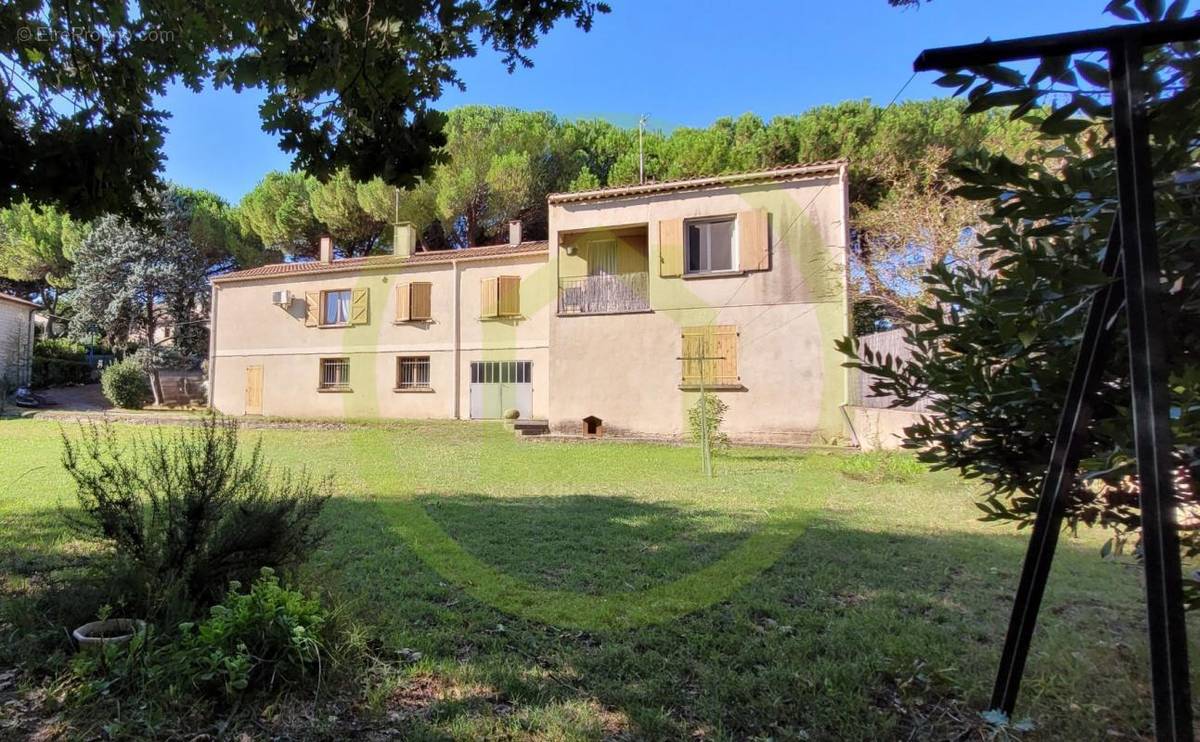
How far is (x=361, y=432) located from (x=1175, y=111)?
46.3 ft

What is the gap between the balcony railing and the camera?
13.1 meters

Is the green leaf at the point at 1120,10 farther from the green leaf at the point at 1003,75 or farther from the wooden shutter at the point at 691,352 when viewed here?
the wooden shutter at the point at 691,352

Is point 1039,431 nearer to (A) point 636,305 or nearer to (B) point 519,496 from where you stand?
(B) point 519,496

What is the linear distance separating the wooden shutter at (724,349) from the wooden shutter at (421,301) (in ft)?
27.9

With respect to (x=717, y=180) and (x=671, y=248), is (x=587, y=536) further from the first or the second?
(x=717, y=180)

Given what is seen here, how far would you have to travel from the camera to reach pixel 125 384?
1930cm

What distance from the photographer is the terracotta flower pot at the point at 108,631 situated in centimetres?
228

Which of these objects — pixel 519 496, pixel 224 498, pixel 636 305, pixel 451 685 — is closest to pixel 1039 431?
pixel 451 685

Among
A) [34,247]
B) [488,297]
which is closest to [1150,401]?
[488,297]

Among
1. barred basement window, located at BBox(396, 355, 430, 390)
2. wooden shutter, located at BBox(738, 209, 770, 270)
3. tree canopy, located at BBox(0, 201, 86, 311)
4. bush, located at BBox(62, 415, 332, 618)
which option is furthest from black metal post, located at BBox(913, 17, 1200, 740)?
tree canopy, located at BBox(0, 201, 86, 311)

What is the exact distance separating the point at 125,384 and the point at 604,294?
16.8m

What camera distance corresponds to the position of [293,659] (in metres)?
2.31

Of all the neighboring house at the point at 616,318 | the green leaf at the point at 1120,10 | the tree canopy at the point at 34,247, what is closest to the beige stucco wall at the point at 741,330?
the neighboring house at the point at 616,318

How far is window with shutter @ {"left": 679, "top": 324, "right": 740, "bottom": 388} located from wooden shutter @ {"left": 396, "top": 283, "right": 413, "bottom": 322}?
8661 millimetres
